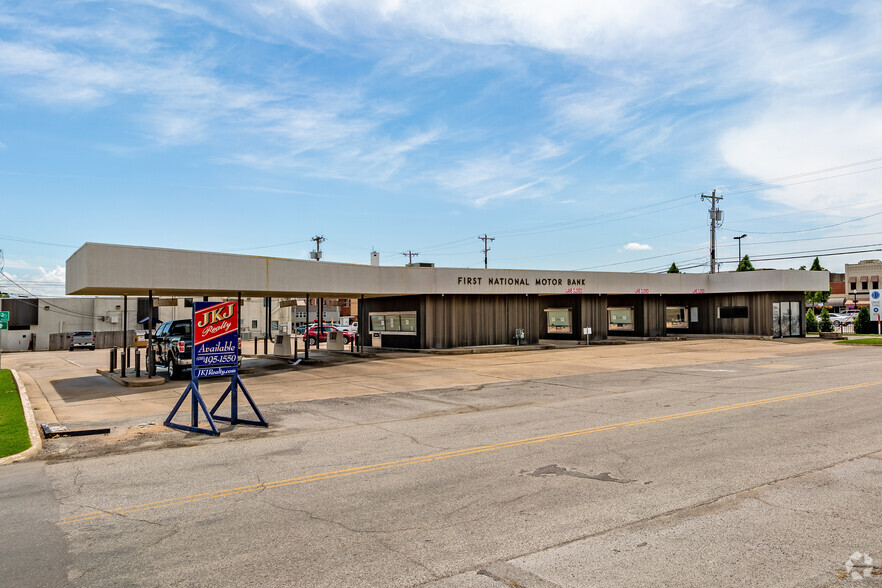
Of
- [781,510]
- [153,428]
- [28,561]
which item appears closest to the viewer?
[28,561]

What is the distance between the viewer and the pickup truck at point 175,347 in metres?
20.4

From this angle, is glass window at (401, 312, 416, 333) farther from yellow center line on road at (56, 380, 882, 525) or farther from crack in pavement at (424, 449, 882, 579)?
crack in pavement at (424, 449, 882, 579)

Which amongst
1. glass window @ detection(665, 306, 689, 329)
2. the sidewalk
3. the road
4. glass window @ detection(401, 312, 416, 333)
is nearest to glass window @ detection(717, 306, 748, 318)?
glass window @ detection(665, 306, 689, 329)

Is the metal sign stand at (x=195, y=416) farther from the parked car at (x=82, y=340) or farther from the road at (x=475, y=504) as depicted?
the parked car at (x=82, y=340)

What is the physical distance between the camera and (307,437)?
35.1 feet

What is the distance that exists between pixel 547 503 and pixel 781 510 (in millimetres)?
2390

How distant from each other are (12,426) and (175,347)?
9.00m

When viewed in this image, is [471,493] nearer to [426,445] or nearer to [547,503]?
[547,503]

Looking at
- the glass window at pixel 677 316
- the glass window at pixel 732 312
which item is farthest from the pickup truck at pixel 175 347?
the glass window at pixel 732 312

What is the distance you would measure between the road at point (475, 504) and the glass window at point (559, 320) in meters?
25.7

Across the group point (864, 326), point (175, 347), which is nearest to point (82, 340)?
point (175, 347)

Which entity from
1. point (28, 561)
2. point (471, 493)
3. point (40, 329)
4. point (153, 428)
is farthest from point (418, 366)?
point (40, 329)

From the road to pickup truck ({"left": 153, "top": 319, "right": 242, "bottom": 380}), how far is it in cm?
993

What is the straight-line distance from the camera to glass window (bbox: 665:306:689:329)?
145 ft
